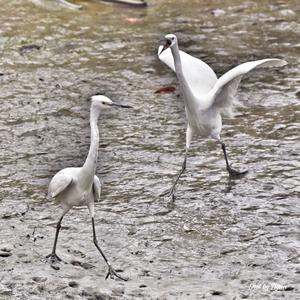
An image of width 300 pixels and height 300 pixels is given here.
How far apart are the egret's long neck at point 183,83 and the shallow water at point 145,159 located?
2.49 ft

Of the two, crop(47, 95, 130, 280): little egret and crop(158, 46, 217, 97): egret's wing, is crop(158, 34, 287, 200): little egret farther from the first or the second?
crop(47, 95, 130, 280): little egret

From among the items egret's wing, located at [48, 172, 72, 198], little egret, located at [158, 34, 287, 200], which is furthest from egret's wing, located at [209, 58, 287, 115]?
egret's wing, located at [48, 172, 72, 198]

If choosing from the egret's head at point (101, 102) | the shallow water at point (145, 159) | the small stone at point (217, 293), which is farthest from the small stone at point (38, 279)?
the egret's head at point (101, 102)

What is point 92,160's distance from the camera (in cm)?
603

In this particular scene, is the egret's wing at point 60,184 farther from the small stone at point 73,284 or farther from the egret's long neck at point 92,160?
the small stone at point 73,284

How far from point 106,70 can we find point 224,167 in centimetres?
356

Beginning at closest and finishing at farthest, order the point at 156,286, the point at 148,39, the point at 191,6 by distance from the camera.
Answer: the point at 156,286 < the point at 148,39 < the point at 191,6

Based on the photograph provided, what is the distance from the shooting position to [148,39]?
41.5 ft

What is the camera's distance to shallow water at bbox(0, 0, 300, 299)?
6.08 metres

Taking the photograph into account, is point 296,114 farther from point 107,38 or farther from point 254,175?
point 107,38

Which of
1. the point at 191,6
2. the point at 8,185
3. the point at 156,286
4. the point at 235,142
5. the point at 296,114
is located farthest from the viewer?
the point at 191,6

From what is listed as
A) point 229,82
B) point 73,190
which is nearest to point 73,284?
point 73,190

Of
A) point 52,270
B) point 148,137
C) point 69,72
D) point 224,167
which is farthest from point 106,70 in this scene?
point 52,270

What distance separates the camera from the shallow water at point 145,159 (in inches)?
239
